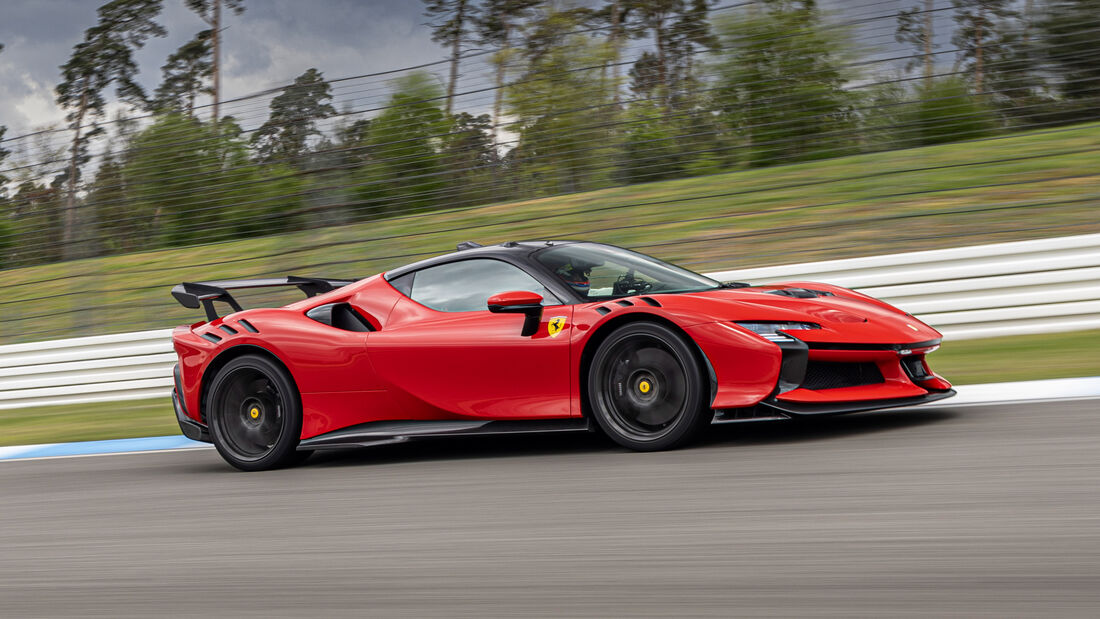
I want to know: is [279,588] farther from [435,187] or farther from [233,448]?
[435,187]

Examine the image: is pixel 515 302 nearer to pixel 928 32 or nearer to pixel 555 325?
pixel 555 325

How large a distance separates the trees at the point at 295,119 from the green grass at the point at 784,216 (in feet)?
2.81

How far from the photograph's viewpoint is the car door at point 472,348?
5.20m

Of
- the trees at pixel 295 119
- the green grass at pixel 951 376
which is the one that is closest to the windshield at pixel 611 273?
the green grass at pixel 951 376

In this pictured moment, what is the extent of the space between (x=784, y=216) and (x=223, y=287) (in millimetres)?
4881

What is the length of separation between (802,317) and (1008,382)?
2311mm

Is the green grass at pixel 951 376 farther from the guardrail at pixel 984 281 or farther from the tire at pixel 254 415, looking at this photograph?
the tire at pixel 254 415

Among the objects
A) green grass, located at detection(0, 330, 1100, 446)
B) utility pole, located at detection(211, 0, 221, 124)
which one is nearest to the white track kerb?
green grass, located at detection(0, 330, 1100, 446)

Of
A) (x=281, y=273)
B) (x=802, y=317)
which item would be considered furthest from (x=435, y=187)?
(x=802, y=317)

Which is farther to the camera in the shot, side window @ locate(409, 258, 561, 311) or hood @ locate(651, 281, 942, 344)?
side window @ locate(409, 258, 561, 311)

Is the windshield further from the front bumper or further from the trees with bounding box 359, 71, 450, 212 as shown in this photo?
the trees with bounding box 359, 71, 450, 212

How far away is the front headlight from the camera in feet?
15.8

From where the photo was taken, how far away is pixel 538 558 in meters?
3.59

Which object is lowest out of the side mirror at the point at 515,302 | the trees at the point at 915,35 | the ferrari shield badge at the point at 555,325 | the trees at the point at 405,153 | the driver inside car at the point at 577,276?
the ferrari shield badge at the point at 555,325
